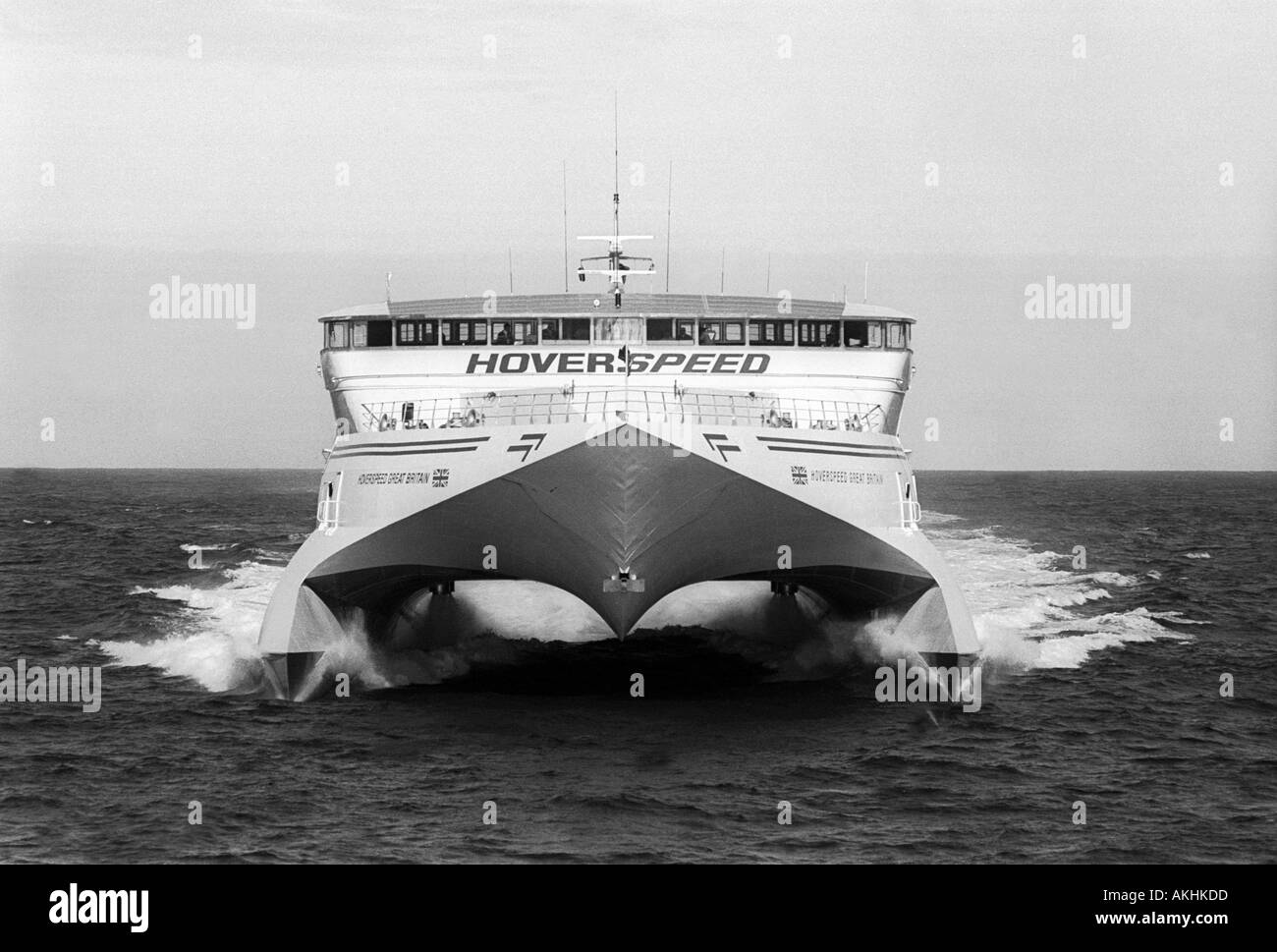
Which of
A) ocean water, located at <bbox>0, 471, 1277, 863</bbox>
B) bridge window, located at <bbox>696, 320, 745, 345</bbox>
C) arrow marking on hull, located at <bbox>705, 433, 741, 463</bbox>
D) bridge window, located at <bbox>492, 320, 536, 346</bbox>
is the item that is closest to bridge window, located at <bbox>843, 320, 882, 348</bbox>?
bridge window, located at <bbox>696, 320, 745, 345</bbox>

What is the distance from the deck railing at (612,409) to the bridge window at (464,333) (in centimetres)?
110

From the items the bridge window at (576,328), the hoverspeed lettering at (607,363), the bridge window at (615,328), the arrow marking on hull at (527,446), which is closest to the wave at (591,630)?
the hoverspeed lettering at (607,363)

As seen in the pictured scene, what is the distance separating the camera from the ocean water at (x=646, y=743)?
58.2 ft

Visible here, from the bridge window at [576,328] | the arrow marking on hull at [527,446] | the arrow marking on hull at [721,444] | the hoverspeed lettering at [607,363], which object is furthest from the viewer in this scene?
the bridge window at [576,328]

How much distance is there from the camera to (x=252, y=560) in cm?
4962

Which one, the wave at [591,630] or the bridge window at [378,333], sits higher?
the bridge window at [378,333]

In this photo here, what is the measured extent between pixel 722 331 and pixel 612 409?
3526 millimetres

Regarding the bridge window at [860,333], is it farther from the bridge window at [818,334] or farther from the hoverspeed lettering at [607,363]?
the hoverspeed lettering at [607,363]

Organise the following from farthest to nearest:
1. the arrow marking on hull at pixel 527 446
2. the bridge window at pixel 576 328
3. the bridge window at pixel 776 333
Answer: the bridge window at pixel 776 333
the bridge window at pixel 576 328
the arrow marking on hull at pixel 527 446

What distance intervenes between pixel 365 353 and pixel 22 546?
40.9 metres

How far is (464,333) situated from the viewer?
27719 mm

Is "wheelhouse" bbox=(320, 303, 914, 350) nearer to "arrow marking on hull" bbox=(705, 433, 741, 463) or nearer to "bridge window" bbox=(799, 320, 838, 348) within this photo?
"bridge window" bbox=(799, 320, 838, 348)

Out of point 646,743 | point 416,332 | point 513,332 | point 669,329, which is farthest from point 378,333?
point 646,743

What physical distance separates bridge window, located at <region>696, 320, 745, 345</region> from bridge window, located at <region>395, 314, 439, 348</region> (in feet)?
15.0
